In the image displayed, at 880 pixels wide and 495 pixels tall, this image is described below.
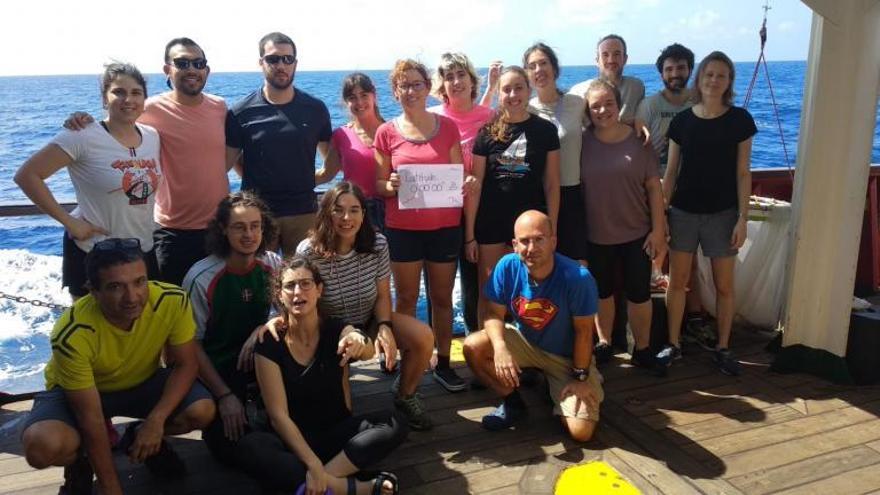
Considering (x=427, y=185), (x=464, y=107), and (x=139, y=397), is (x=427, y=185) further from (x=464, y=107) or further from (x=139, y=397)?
(x=139, y=397)

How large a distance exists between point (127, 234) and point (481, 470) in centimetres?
199

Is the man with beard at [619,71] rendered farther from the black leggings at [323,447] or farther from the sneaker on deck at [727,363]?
the black leggings at [323,447]

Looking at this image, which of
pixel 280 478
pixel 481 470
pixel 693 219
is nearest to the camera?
pixel 280 478

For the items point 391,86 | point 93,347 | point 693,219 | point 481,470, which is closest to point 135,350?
point 93,347

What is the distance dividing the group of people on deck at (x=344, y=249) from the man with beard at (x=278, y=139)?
0.01 metres

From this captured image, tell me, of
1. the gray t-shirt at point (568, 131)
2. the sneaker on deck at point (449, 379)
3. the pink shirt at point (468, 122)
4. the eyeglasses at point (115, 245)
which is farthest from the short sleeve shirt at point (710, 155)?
the eyeglasses at point (115, 245)

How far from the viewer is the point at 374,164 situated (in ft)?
13.1

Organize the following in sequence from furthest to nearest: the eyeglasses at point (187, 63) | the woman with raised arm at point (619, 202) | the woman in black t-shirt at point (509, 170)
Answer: the woman with raised arm at point (619, 202)
the woman in black t-shirt at point (509, 170)
the eyeglasses at point (187, 63)

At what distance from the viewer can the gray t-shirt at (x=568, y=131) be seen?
3795mm

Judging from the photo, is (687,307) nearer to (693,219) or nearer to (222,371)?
(693,219)

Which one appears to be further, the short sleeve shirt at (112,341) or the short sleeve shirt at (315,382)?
the short sleeve shirt at (315,382)

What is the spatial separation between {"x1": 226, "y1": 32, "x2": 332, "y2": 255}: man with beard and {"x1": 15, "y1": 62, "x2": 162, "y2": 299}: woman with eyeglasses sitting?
21.4 inches

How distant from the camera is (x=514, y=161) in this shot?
3.64 m

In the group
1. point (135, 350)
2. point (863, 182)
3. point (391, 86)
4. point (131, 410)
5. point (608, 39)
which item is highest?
point (608, 39)
